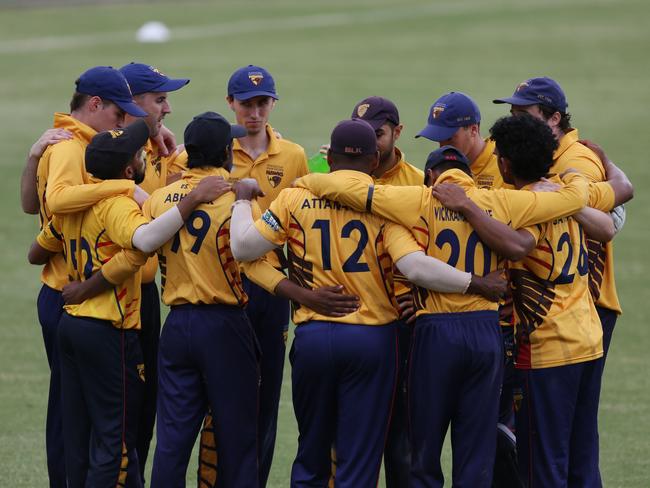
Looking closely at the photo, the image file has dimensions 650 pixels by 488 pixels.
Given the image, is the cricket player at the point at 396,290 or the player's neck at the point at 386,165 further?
the player's neck at the point at 386,165

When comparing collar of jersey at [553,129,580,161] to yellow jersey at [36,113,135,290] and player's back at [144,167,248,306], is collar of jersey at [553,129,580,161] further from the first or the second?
yellow jersey at [36,113,135,290]

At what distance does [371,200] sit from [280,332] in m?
1.65

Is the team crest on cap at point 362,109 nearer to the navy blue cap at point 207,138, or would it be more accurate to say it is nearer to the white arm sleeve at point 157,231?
the navy blue cap at point 207,138

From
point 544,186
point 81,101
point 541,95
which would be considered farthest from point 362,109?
point 81,101

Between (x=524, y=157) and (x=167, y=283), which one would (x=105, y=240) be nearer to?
(x=167, y=283)

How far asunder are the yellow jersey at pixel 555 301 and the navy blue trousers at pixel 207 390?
145 centimetres

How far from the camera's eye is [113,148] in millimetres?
6176

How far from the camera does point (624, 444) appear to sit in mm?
8445

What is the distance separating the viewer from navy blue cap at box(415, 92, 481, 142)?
679 cm

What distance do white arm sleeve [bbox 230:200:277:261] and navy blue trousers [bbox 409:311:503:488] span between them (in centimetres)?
89

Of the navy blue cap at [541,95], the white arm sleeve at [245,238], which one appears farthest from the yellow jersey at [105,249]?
the navy blue cap at [541,95]

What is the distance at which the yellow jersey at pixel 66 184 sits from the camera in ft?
20.2

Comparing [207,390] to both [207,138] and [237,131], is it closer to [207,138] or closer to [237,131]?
[207,138]

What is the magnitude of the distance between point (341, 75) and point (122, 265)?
2014cm
